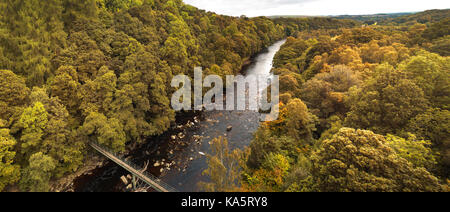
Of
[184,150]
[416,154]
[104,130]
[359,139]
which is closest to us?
[359,139]

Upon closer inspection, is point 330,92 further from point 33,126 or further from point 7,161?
point 7,161

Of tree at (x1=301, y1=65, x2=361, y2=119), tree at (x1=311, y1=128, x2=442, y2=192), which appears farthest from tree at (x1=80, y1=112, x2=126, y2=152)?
tree at (x1=301, y1=65, x2=361, y2=119)

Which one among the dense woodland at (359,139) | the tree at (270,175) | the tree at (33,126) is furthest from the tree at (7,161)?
Answer: the tree at (270,175)

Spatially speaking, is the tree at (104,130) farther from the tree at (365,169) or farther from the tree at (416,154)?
the tree at (416,154)

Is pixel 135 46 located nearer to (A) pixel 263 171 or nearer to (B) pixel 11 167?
(B) pixel 11 167

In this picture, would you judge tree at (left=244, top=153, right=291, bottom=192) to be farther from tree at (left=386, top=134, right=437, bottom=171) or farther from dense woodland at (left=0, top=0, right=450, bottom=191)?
tree at (left=386, top=134, right=437, bottom=171)

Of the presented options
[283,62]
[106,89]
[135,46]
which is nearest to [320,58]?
[283,62]

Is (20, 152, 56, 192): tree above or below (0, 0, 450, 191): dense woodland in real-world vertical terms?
below

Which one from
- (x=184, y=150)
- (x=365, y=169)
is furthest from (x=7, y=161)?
(x=365, y=169)
